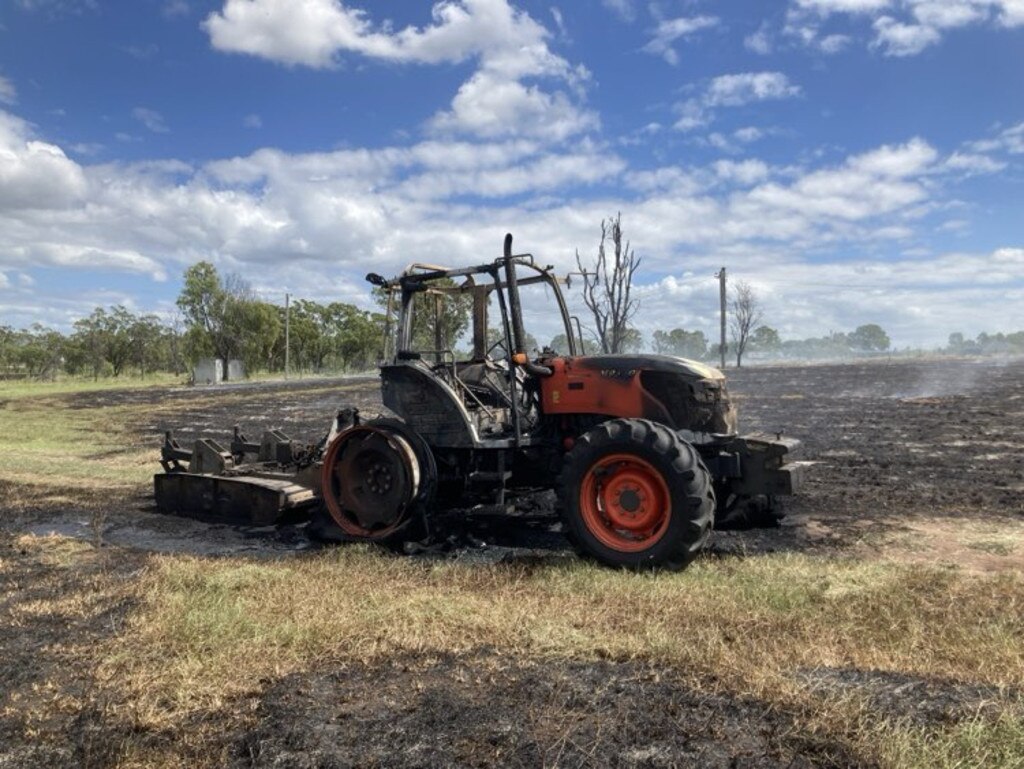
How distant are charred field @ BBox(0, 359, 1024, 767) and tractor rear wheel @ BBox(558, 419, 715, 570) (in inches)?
10.5

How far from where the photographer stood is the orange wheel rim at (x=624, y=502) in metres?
6.26

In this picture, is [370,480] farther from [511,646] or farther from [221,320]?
[221,320]

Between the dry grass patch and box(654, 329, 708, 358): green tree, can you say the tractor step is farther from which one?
box(654, 329, 708, 358): green tree

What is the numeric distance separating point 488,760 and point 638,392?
13.5 feet

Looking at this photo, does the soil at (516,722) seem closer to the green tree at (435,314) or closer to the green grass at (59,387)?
the green tree at (435,314)

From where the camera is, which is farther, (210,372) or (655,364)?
(210,372)

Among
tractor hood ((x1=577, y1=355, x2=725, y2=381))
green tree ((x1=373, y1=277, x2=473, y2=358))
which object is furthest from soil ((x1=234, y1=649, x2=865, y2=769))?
green tree ((x1=373, y1=277, x2=473, y2=358))

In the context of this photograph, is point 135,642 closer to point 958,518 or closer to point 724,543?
point 724,543

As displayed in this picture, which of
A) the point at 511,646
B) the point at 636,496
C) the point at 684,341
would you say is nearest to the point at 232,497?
the point at 636,496

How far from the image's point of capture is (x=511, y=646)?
4.42 meters

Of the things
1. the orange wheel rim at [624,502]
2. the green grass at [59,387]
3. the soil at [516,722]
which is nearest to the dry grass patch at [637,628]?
the soil at [516,722]

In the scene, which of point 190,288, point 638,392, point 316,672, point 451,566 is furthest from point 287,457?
point 190,288

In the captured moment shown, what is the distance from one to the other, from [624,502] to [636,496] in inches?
4.5

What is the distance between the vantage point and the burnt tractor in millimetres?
6254
